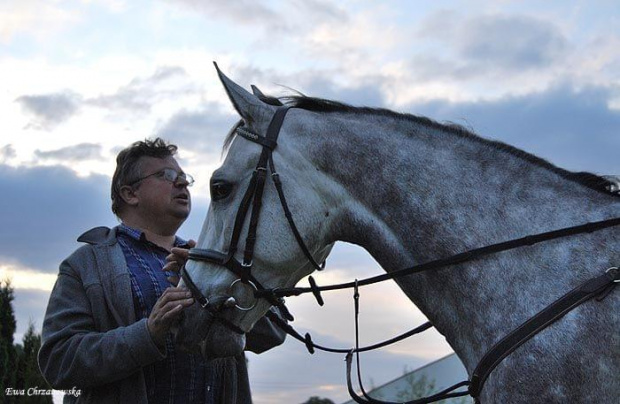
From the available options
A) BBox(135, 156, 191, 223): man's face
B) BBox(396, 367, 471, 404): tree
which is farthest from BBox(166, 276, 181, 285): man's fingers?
BBox(396, 367, 471, 404): tree

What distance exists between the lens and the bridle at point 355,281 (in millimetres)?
3385

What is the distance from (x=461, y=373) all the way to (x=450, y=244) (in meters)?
3.96

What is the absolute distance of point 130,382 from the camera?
4.41m

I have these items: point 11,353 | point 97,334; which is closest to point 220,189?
point 97,334

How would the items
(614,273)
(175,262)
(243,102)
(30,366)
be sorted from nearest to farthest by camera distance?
(614,273)
(243,102)
(175,262)
(30,366)

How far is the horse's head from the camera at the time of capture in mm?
3977

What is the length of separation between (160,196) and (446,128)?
187 centimetres

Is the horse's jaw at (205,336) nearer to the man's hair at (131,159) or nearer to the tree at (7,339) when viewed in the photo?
the man's hair at (131,159)

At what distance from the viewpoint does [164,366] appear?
458 cm

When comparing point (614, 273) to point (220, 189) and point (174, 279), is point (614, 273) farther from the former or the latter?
point (174, 279)

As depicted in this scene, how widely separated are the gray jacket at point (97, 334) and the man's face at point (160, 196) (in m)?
0.30

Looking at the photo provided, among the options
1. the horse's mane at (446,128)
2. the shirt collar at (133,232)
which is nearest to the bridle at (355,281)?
the horse's mane at (446,128)

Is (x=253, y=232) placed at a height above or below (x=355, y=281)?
above

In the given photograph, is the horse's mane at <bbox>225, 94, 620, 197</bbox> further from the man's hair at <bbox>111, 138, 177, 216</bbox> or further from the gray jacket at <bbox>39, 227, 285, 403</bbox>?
the gray jacket at <bbox>39, 227, 285, 403</bbox>
